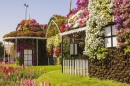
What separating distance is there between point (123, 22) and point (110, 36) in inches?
56.3

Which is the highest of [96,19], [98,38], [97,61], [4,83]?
[96,19]

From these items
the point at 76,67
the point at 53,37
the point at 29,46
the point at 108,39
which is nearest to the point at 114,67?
the point at 108,39

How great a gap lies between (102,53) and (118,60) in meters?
1.31

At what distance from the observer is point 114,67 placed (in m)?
13.9

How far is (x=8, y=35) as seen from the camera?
35.4 m

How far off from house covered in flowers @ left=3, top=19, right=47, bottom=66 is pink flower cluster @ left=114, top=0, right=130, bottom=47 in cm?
2169

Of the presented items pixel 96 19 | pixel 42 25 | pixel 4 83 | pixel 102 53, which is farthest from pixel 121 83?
pixel 42 25

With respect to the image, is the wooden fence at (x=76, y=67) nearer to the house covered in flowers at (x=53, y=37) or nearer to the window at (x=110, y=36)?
the window at (x=110, y=36)

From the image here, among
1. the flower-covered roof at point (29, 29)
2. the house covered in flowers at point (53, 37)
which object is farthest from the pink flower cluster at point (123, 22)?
the flower-covered roof at point (29, 29)

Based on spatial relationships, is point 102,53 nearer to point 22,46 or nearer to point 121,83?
point 121,83

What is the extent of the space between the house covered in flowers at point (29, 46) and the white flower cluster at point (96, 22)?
1916cm

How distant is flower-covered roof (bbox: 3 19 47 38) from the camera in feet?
114

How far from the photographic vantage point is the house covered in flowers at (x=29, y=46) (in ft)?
113

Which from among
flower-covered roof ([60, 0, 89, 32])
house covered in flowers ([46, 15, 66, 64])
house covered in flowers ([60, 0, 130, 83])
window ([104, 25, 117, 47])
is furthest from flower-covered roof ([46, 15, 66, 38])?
window ([104, 25, 117, 47])
